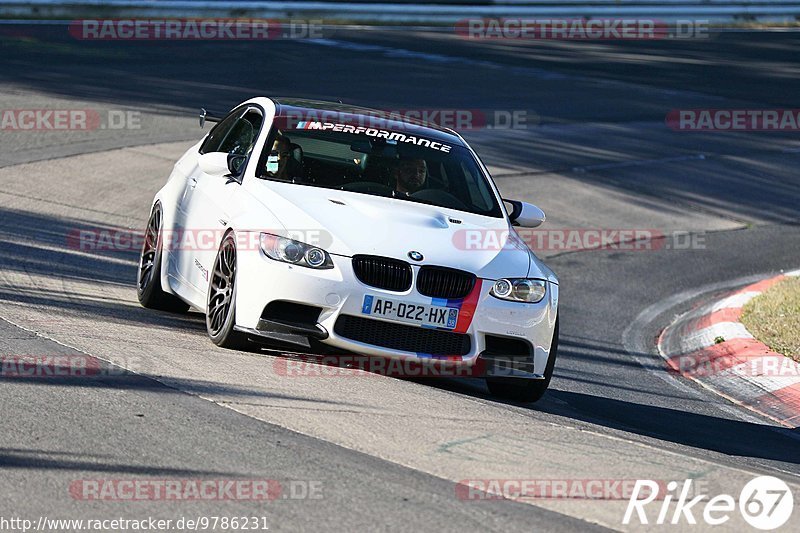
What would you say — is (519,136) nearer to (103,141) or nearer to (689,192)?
(689,192)

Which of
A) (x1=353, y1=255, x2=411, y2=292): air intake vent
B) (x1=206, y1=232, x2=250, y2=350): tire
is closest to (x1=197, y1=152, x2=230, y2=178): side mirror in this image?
(x1=206, y1=232, x2=250, y2=350): tire

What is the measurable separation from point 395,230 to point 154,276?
222 centimetres

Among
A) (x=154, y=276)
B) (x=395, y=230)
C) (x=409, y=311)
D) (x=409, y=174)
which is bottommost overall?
(x=154, y=276)

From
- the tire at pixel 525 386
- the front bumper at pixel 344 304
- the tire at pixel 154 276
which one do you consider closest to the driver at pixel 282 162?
the front bumper at pixel 344 304

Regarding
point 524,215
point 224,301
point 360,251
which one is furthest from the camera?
point 524,215

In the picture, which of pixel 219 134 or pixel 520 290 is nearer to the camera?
pixel 520 290

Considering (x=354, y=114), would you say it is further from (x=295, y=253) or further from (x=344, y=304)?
(x=344, y=304)

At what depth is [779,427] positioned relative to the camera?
27.7 ft

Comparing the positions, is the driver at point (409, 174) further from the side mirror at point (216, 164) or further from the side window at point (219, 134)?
the side window at point (219, 134)

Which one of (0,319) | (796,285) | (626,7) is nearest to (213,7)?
(626,7)

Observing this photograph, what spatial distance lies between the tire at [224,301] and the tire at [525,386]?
153 centimetres

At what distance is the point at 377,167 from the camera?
27.3ft

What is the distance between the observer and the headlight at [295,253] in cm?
716

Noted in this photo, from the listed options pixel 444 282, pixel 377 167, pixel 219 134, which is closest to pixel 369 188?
pixel 377 167
